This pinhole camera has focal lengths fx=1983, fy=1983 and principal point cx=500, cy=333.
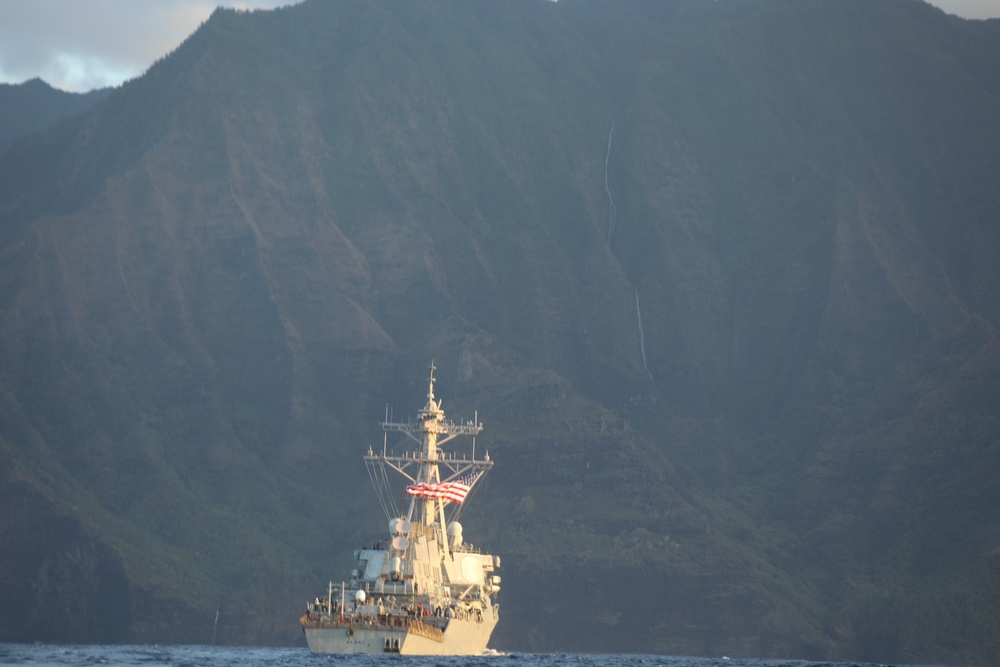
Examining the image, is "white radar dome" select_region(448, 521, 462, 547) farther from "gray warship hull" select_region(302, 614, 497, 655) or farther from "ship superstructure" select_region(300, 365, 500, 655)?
"gray warship hull" select_region(302, 614, 497, 655)

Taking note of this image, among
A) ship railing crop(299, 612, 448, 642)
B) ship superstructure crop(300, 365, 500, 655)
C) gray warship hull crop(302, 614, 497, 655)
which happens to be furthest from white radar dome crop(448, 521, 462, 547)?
ship railing crop(299, 612, 448, 642)

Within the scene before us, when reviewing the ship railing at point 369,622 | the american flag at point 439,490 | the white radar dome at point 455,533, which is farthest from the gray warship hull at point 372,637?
the white radar dome at point 455,533

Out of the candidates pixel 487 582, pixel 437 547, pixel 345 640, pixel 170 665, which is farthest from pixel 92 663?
pixel 487 582

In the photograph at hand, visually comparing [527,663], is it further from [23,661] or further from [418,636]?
[23,661]

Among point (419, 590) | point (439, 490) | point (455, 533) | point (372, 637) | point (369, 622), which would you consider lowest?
point (372, 637)

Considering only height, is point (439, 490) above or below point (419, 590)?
above

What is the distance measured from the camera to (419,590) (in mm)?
143250

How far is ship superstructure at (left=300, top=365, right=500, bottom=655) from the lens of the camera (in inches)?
5285

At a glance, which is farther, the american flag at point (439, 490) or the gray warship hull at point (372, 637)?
the american flag at point (439, 490)

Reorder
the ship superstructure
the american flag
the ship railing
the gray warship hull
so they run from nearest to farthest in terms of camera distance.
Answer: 1. the gray warship hull
2. the ship railing
3. the ship superstructure
4. the american flag

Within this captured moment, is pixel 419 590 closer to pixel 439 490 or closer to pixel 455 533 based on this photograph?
pixel 439 490

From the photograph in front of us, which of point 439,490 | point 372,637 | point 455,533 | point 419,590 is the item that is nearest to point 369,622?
point 372,637

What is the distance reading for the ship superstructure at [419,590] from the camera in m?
134

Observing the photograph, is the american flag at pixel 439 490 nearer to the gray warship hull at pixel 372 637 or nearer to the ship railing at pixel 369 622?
the gray warship hull at pixel 372 637
